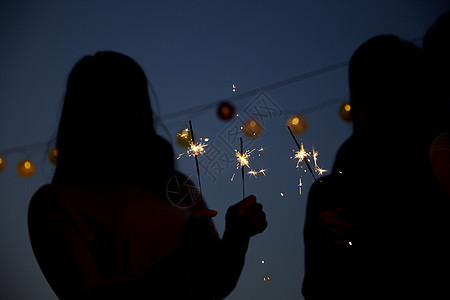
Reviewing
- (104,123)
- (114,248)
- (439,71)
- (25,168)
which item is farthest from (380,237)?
(25,168)

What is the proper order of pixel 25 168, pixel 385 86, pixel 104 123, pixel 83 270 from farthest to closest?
pixel 25 168, pixel 385 86, pixel 104 123, pixel 83 270

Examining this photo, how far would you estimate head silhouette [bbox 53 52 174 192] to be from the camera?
37.0 inches

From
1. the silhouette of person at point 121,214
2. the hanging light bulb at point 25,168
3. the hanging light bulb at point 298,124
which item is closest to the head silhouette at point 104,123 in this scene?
the silhouette of person at point 121,214

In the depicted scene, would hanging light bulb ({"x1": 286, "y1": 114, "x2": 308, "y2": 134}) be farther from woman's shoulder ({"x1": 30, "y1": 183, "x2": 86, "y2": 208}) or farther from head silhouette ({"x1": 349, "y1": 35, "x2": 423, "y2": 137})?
woman's shoulder ({"x1": 30, "y1": 183, "x2": 86, "y2": 208})

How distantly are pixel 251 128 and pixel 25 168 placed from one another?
90.6 inches

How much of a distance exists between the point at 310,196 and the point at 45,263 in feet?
3.17

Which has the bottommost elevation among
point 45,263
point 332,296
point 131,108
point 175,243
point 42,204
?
point 332,296

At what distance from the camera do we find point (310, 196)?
4.11 ft

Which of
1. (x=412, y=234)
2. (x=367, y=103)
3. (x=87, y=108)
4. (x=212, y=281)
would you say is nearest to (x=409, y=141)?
(x=367, y=103)

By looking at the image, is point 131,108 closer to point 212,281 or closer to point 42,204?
point 42,204

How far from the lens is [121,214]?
874 millimetres

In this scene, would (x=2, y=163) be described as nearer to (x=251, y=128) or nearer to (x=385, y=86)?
(x=251, y=128)

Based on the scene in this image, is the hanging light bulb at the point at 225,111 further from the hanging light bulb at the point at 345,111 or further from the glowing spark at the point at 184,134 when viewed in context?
the hanging light bulb at the point at 345,111

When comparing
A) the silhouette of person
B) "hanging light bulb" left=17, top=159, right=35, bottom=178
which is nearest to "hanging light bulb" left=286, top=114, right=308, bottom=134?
the silhouette of person
